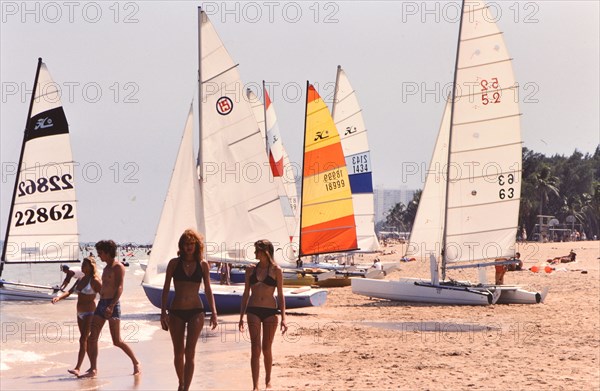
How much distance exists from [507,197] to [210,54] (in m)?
9.97

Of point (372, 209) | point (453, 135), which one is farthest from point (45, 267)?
point (453, 135)

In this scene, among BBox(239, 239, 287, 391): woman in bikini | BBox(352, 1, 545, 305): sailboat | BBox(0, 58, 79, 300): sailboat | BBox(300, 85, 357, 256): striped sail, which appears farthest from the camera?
BBox(300, 85, 357, 256): striped sail

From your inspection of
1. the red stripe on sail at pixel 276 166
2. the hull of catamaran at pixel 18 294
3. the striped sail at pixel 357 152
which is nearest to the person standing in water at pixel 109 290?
the hull of catamaran at pixel 18 294

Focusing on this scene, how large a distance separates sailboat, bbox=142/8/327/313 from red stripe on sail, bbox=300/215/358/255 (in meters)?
8.88

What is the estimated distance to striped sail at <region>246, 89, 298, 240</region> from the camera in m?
39.9

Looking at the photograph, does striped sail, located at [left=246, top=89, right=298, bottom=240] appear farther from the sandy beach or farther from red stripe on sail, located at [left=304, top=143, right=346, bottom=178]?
the sandy beach

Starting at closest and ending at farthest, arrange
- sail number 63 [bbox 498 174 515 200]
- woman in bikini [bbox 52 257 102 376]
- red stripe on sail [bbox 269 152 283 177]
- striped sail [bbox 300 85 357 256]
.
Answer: woman in bikini [bbox 52 257 102 376], sail number 63 [bbox 498 174 515 200], striped sail [bbox 300 85 357 256], red stripe on sail [bbox 269 152 283 177]

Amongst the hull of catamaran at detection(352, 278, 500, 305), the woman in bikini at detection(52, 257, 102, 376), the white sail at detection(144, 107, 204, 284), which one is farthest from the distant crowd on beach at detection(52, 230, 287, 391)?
the hull of catamaran at detection(352, 278, 500, 305)

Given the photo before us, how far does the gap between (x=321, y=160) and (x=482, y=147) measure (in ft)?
24.9

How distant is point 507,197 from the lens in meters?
26.2

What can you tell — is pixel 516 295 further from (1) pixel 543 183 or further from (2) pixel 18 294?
(1) pixel 543 183

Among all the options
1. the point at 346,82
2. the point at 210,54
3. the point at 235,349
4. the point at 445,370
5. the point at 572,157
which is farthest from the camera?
the point at 572,157

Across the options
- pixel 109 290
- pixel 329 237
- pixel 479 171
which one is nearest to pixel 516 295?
pixel 479 171

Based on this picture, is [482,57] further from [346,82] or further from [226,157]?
[346,82]
